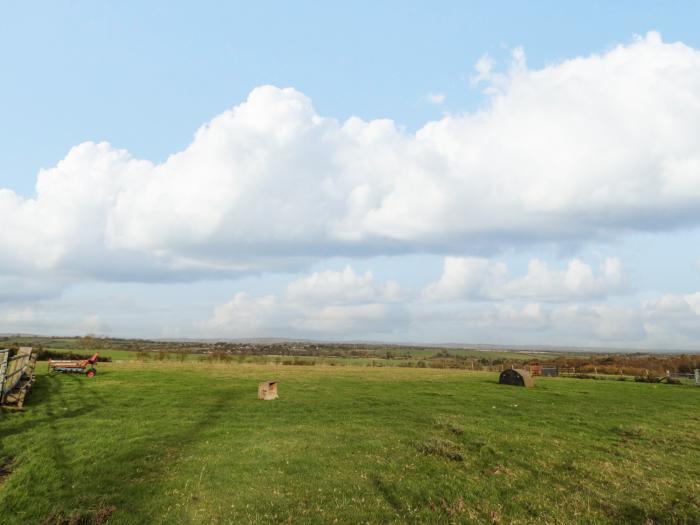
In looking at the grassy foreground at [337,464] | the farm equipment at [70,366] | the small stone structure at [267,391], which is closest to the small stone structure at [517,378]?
the grassy foreground at [337,464]

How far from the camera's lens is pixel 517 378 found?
45.7 meters

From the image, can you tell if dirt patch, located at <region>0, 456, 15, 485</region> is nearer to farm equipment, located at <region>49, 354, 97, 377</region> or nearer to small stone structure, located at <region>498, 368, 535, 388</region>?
farm equipment, located at <region>49, 354, 97, 377</region>

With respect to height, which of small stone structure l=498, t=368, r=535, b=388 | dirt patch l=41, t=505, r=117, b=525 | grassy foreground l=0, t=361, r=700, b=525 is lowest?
small stone structure l=498, t=368, r=535, b=388

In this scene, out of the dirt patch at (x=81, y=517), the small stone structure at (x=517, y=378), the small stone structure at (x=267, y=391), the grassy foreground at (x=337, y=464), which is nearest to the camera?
the dirt patch at (x=81, y=517)

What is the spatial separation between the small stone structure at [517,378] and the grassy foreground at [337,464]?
17.8 m

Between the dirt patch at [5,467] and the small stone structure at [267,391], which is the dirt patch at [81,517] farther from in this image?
the small stone structure at [267,391]

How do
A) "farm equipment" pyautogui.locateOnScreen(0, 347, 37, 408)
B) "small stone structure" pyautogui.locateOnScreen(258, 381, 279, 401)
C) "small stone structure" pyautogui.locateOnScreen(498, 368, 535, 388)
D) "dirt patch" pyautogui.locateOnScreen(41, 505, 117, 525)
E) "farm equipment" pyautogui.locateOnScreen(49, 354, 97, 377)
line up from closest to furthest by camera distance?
"dirt patch" pyautogui.locateOnScreen(41, 505, 117, 525) < "farm equipment" pyautogui.locateOnScreen(0, 347, 37, 408) < "small stone structure" pyautogui.locateOnScreen(258, 381, 279, 401) < "farm equipment" pyautogui.locateOnScreen(49, 354, 97, 377) < "small stone structure" pyautogui.locateOnScreen(498, 368, 535, 388)

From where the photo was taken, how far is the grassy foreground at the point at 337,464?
34.8ft

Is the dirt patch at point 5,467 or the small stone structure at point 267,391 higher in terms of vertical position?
the dirt patch at point 5,467

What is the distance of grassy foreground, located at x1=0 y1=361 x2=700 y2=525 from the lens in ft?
34.8

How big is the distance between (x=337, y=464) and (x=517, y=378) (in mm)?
37211

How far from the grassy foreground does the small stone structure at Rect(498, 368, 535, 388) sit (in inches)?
701

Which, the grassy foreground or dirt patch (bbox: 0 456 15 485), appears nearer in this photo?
the grassy foreground

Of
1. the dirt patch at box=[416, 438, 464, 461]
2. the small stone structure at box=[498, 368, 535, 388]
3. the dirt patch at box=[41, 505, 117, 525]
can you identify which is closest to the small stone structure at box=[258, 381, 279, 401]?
the dirt patch at box=[416, 438, 464, 461]
